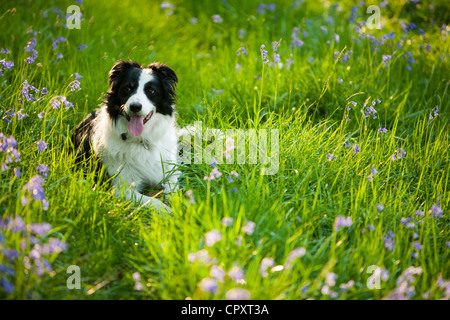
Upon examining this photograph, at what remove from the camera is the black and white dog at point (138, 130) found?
3453mm

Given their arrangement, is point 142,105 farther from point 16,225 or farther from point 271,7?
point 271,7

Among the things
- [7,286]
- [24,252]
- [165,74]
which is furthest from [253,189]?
[7,286]

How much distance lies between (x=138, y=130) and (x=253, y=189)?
113 centimetres

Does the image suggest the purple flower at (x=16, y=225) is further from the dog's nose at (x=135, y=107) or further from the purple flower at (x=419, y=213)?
the purple flower at (x=419, y=213)

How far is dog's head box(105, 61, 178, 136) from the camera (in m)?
3.38

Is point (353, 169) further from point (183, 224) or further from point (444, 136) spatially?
point (183, 224)

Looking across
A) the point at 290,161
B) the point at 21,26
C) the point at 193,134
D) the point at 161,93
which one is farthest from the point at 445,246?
the point at 21,26

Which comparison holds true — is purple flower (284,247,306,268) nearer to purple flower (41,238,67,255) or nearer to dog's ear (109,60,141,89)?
purple flower (41,238,67,255)

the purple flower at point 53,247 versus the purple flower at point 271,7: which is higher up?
the purple flower at point 271,7

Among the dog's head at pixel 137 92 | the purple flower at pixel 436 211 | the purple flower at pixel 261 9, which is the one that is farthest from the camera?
the purple flower at pixel 261 9

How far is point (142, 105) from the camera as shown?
3301 millimetres

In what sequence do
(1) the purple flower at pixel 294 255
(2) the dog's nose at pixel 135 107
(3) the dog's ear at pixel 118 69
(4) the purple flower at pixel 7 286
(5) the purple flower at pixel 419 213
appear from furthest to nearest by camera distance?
(3) the dog's ear at pixel 118 69 < (2) the dog's nose at pixel 135 107 < (5) the purple flower at pixel 419 213 < (1) the purple flower at pixel 294 255 < (4) the purple flower at pixel 7 286

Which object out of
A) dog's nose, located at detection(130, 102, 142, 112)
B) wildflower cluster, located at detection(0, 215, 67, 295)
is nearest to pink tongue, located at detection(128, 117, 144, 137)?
dog's nose, located at detection(130, 102, 142, 112)

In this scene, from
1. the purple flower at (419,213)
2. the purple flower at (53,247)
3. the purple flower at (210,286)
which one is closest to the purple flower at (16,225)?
the purple flower at (53,247)
